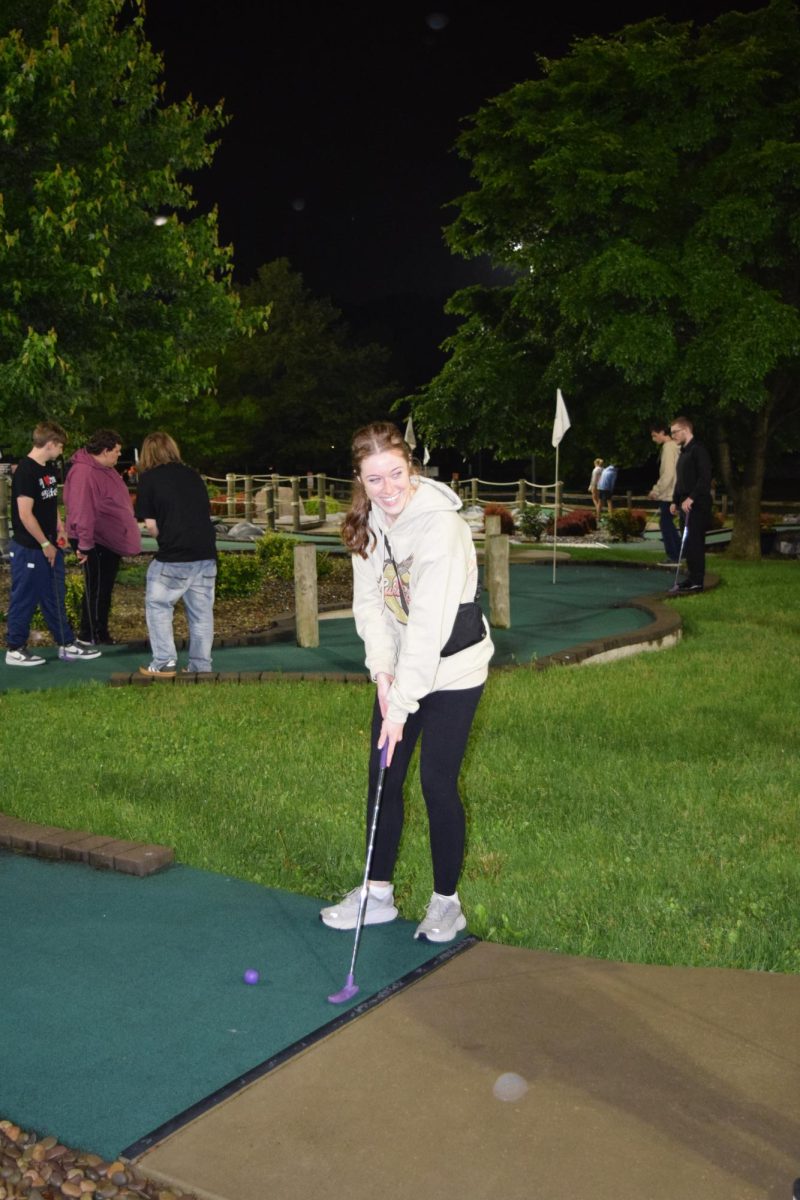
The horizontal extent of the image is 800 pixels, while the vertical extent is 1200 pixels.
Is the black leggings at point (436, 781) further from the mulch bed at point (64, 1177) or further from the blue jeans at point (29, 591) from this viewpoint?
the blue jeans at point (29, 591)

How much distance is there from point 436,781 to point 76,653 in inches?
249

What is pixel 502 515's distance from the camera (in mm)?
24844

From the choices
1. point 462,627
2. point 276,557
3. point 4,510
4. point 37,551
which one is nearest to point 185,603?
point 37,551

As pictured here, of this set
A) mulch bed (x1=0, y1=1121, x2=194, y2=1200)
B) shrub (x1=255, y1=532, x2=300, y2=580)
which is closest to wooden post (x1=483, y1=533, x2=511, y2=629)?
shrub (x1=255, y1=532, x2=300, y2=580)

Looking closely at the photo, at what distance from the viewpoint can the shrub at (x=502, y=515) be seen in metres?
24.2

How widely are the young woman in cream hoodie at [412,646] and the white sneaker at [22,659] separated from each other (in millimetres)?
5781

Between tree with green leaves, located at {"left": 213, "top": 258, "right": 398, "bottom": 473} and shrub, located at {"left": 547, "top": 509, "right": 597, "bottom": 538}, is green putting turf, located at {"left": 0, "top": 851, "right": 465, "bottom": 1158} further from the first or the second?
tree with green leaves, located at {"left": 213, "top": 258, "right": 398, "bottom": 473}

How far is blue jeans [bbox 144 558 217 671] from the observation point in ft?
26.6

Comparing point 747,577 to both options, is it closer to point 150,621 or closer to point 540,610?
point 540,610

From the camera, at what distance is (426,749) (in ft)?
12.5

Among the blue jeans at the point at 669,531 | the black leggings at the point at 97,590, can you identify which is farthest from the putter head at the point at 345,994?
the blue jeans at the point at 669,531

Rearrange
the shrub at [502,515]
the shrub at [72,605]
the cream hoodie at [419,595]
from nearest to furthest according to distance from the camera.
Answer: the cream hoodie at [419,595]
the shrub at [72,605]
the shrub at [502,515]

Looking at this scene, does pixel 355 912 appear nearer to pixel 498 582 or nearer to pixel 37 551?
pixel 37 551

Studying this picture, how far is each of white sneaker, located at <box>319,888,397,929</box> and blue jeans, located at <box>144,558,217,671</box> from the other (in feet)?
14.4
